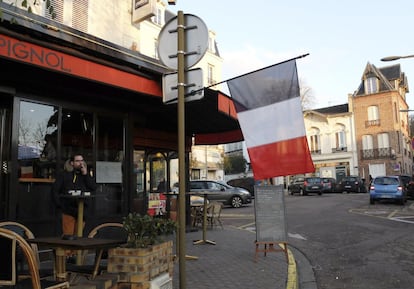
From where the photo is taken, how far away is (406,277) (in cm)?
645

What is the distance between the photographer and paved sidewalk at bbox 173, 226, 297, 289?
5.82 m

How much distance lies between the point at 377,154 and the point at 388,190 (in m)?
28.4

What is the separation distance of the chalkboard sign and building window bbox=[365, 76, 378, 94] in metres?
46.1

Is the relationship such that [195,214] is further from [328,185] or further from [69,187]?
[328,185]

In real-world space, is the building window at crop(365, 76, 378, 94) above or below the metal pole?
above

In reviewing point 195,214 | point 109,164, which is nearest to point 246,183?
point 195,214

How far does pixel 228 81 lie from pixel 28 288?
3.83 metres

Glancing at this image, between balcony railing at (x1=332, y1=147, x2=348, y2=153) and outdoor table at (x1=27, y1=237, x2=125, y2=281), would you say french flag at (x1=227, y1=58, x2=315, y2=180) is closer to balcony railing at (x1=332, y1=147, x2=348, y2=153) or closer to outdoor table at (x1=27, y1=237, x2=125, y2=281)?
outdoor table at (x1=27, y1=237, x2=125, y2=281)

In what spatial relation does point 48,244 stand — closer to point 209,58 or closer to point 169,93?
point 169,93

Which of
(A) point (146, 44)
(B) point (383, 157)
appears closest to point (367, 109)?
(B) point (383, 157)

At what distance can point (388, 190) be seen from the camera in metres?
21.1

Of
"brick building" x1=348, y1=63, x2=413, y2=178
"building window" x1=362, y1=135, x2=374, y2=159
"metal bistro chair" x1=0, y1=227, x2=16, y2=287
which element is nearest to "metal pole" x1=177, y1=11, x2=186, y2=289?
"metal bistro chair" x1=0, y1=227, x2=16, y2=287

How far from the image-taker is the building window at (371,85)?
162 ft

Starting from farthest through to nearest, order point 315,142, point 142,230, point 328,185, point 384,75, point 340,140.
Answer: point 384,75 < point 315,142 < point 340,140 < point 328,185 < point 142,230
